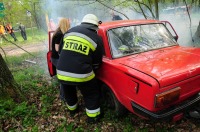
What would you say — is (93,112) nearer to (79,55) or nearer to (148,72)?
Answer: (79,55)

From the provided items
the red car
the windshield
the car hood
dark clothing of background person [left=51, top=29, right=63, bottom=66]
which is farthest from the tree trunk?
the car hood

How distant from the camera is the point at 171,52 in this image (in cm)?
364

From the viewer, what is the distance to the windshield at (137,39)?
3701mm

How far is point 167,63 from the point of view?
3090 mm

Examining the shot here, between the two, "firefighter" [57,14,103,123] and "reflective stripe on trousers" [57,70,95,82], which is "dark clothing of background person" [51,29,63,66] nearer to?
"firefighter" [57,14,103,123]

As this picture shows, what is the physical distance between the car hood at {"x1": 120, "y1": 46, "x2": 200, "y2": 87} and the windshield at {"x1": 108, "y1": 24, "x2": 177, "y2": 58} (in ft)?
0.58

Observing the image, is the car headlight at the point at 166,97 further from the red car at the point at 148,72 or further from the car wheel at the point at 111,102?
the car wheel at the point at 111,102

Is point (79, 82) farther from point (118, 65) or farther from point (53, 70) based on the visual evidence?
point (53, 70)

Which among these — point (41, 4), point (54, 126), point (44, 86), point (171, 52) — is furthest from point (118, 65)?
point (41, 4)

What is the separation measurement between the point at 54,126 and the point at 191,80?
99.0 inches

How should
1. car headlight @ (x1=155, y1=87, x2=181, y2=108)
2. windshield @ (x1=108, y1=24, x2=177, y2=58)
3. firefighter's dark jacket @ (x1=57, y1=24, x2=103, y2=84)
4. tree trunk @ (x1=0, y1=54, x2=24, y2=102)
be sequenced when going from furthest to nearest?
tree trunk @ (x1=0, y1=54, x2=24, y2=102) < windshield @ (x1=108, y1=24, x2=177, y2=58) < firefighter's dark jacket @ (x1=57, y1=24, x2=103, y2=84) < car headlight @ (x1=155, y1=87, x2=181, y2=108)

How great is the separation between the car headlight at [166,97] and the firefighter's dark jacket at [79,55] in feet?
4.11

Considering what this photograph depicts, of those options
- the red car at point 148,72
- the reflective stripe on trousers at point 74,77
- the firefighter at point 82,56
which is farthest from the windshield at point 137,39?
the reflective stripe on trousers at point 74,77

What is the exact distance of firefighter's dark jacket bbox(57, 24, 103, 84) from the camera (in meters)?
3.32
